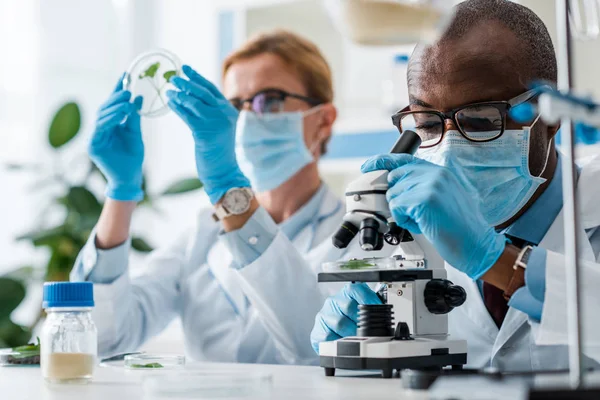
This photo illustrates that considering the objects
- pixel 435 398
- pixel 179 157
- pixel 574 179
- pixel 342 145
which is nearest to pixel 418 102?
pixel 574 179

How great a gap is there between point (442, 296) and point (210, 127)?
1.00m

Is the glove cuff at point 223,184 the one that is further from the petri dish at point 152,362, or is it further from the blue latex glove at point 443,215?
the blue latex glove at point 443,215

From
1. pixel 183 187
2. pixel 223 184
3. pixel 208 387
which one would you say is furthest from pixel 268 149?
pixel 208 387

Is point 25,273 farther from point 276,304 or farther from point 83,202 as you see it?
point 276,304

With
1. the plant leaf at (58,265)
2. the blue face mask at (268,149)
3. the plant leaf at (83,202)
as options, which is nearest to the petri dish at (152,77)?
the blue face mask at (268,149)

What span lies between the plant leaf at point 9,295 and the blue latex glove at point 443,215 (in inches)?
83.7

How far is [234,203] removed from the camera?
2.17 meters

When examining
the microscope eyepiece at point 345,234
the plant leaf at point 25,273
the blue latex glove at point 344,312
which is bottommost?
the blue latex glove at point 344,312

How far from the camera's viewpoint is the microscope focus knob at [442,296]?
4.50 ft

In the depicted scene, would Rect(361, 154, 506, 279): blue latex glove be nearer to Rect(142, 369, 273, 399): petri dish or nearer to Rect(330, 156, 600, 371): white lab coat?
Rect(330, 156, 600, 371): white lab coat

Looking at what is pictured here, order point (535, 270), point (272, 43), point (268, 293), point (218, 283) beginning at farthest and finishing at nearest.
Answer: point (272, 43) < point (218, 283) < point (268, 293) < point (535, 270)

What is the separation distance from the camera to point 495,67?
170cm

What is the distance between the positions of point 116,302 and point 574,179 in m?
1.70

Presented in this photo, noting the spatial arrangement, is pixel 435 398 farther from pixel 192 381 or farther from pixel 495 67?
A: pixel 495 67
